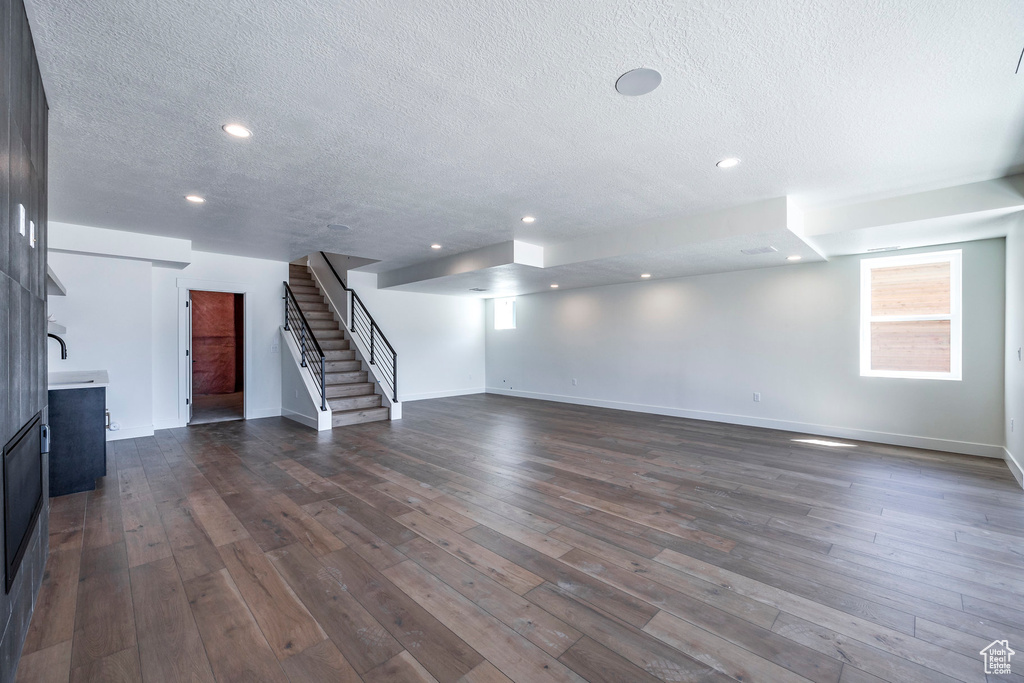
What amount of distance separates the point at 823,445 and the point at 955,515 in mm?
2117

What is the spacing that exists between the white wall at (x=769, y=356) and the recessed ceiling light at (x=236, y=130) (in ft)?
20.1

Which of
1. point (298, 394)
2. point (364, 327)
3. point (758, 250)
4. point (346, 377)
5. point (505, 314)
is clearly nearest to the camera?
point (758, 250)

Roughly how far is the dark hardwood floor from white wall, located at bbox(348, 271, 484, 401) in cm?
459

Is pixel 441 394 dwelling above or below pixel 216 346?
below

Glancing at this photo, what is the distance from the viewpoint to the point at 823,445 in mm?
5230

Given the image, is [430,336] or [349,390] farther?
[430,336]

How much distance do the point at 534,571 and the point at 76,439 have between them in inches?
159

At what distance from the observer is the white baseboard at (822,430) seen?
4.82 m

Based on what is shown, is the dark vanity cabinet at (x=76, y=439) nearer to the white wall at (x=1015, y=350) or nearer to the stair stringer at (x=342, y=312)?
the stair stringer at (x=342, y=312)

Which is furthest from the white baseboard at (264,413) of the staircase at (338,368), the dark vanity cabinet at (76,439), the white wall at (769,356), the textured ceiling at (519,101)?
the white wall at (769,356)

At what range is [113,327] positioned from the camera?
5.58 metres

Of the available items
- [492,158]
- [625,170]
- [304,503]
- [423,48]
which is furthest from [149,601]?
[625,170]

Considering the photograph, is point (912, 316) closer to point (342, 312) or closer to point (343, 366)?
point (343, 366)

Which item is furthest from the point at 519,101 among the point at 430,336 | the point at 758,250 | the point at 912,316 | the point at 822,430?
the point at 430,336
